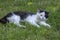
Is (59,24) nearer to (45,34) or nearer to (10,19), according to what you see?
(45,34)

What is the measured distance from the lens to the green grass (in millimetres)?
5184

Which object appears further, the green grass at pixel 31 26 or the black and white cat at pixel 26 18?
the black and white cat at pixel 26 18

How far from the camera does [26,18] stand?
20.3ft

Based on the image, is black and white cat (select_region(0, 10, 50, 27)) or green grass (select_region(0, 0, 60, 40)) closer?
green grass (select_region(0, 0, 60, 40))

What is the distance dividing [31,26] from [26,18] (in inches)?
16.6

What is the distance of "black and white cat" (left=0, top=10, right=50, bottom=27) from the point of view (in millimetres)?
5949

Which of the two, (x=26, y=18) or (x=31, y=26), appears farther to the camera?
(x=26, y=18)

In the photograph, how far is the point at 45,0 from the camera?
8.23 meters

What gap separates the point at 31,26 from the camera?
5.83 m

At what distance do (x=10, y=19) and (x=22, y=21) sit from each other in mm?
320

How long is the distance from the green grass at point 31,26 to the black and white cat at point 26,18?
0.16 m

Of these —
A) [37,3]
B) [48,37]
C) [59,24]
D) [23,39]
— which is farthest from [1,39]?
[37,3]

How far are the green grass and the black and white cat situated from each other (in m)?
0.16

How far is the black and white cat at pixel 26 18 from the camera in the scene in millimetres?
5949
